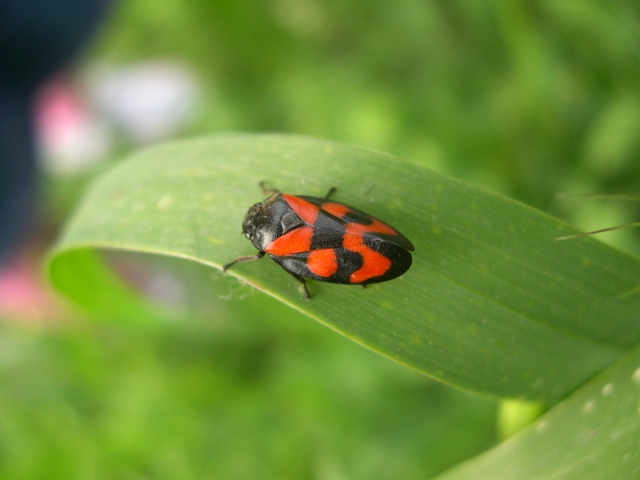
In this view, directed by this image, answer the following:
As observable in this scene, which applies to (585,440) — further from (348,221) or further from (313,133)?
(313,133)

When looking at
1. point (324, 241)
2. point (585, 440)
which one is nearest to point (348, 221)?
point (324, 241)

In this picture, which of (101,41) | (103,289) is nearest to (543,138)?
(103,289)

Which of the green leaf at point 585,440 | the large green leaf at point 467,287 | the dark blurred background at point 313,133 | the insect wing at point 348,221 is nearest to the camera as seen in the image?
the green leaf at point 585,440

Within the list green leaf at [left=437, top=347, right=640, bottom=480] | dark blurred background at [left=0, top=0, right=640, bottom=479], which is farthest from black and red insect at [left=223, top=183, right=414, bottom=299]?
dark blurred background at [left=0, top=0, right=640, bottom=479]

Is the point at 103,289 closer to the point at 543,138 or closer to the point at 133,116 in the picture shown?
the point at 543,138

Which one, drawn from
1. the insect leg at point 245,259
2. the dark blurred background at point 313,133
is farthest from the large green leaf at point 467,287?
the dark blurred background at point 313,133

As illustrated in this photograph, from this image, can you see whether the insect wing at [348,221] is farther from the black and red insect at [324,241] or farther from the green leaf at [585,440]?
the green leaf at [585,440]
